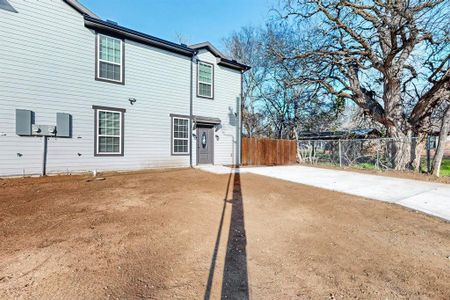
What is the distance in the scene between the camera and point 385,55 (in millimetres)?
10914

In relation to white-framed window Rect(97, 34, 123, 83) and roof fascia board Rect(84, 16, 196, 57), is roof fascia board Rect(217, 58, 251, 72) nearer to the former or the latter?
roof fascia board Rect(84, 16, 196, 57)

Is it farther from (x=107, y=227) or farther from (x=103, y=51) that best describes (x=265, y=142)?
(x=107, y=227)

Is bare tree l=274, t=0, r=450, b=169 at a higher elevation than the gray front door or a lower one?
higher

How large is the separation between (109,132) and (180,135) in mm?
2901

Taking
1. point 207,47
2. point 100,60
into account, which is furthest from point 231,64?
point 100,60

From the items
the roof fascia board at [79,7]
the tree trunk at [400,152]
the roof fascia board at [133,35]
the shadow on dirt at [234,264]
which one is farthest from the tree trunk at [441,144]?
the roof fascia board at [79,7]

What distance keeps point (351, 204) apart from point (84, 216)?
5115mm

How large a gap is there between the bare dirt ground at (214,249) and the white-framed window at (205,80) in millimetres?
6986

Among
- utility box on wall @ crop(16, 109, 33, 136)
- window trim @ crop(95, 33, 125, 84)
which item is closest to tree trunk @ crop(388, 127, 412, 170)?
window trim @ crop(95, 33, 125, 84)

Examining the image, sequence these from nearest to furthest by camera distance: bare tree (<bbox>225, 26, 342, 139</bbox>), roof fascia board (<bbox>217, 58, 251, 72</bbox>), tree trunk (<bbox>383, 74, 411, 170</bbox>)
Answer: tree trunk (<bbox>383, 74, 411, 170</bbox>) → roof fascia board (<bbox>217, 58, 251, 72</bbox>) → bare tree (<bbox>225, 26, 342, 139</bbox>)

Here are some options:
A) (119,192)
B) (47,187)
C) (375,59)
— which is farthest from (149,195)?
(375,59)

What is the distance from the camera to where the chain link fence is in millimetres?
10867

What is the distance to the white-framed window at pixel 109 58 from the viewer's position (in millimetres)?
8219

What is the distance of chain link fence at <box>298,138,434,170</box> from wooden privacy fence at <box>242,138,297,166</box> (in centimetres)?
115
